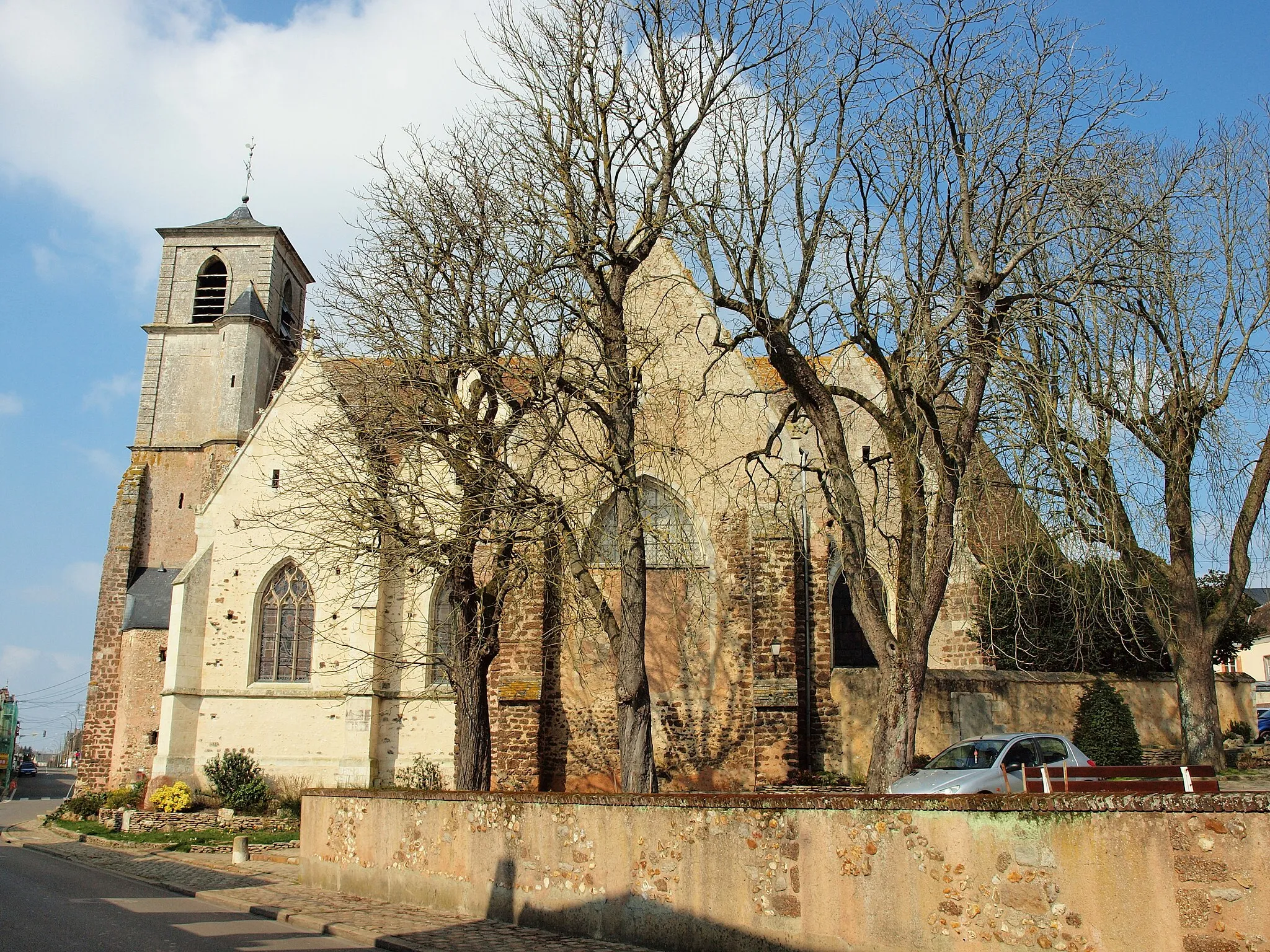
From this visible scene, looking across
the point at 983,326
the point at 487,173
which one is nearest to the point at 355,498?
the point at 487,173

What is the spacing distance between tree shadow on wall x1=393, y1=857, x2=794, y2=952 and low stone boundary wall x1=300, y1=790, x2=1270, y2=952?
2 centimetres

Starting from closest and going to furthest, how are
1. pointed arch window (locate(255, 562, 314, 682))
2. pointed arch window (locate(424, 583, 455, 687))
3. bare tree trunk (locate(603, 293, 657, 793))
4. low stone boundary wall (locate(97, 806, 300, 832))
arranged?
1. bare tree trunk (locate(603, 293, 657, 793))
2. low stone boundary wall (locate(97, 806, 300, 832))
3. pointed arch window (locate(424, 583, 455, 687))
4. pointed arch window (locate(255, 562, 314, 682))

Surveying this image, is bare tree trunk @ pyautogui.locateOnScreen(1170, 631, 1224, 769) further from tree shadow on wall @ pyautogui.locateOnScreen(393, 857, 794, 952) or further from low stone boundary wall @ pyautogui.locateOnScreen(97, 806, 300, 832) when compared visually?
low stone boundary wall @ pyautogui.locateOnScreen(97, 806, 300, 832)

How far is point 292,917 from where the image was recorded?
1157cm

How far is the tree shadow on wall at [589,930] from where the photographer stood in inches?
324

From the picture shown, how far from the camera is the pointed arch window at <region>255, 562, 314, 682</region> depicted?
24.4 metres

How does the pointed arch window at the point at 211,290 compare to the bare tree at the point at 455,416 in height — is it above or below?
above

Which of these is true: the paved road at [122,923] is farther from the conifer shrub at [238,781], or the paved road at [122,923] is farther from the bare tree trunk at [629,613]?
the conifer shrub at [238,781]

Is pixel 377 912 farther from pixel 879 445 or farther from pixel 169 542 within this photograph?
pixel 169 542

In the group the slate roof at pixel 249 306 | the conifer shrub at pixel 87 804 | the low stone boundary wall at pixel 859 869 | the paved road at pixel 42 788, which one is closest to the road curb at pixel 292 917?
the low stone boundary wall at pixel 859 869

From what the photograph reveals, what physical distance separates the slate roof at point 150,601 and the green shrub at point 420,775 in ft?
26.3

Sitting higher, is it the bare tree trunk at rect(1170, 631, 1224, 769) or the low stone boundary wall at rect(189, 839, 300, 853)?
the bare tree trunk at rect(1170, 631, 1224, 769)

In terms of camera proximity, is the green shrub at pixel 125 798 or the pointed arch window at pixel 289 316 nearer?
the green shrub at pixel 125 798

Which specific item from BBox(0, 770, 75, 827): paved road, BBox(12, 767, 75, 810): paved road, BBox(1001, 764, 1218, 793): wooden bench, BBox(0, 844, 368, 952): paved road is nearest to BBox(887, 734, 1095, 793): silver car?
BBox(1001, 764, 1218, 793): wooden bench
